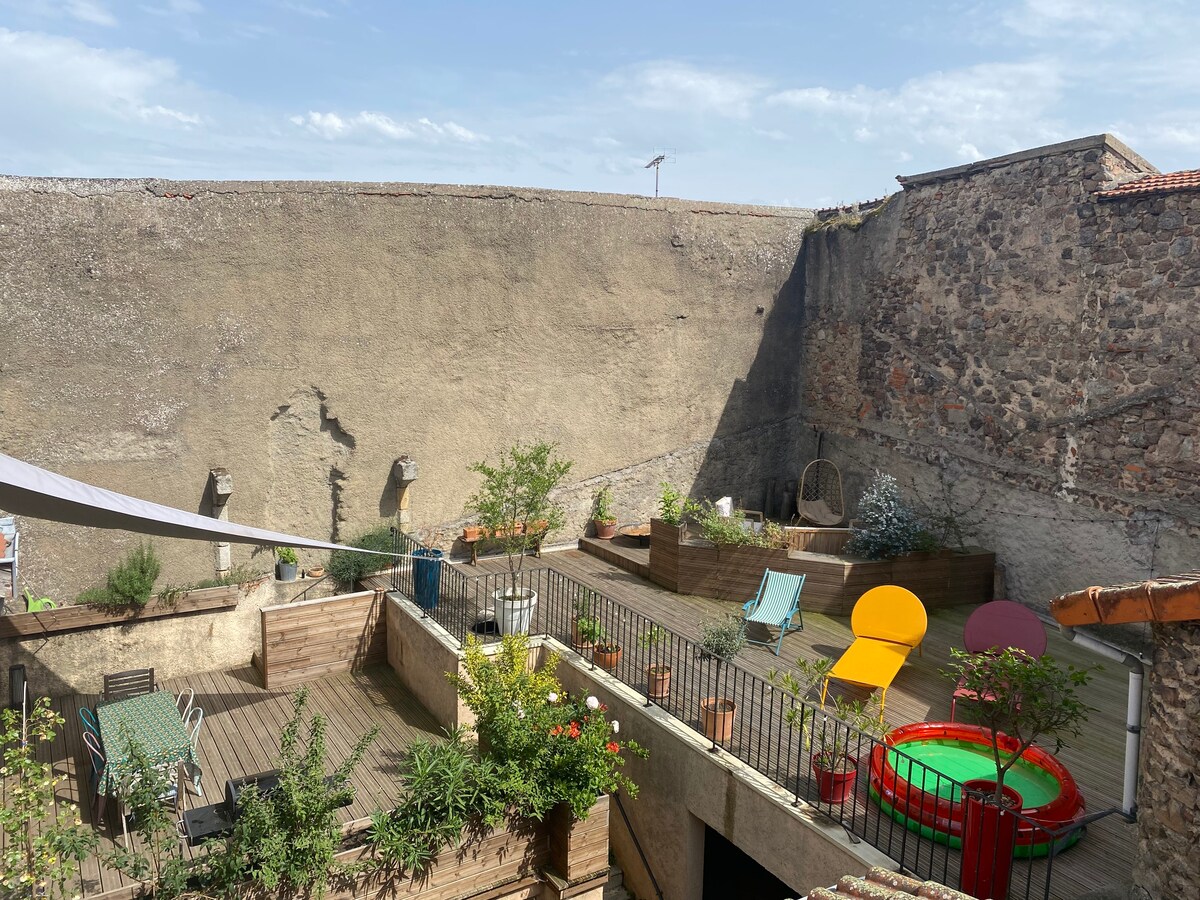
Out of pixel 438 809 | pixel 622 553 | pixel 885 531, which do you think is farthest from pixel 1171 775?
pixel 622 553

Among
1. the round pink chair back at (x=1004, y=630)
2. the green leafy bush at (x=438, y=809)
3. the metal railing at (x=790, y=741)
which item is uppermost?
the round pink chair back at (x=1004, y=630)

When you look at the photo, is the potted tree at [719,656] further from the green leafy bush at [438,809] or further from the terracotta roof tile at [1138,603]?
the terracotta roof tile at [1138,603]

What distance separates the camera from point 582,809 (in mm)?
5688

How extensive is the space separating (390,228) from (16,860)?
295 inches

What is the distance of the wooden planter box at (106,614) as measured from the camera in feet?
25.8

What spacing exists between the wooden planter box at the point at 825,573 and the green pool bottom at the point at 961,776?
3.32 meters

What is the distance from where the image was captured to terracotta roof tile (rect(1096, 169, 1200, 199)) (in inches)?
304

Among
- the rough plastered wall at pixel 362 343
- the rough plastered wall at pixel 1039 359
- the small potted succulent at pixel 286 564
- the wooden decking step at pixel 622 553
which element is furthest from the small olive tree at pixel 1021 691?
the small potted succulent at pixel 286 564

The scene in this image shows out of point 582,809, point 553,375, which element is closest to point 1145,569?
point 582,809

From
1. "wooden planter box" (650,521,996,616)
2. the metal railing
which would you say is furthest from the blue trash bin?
"wooden planter box" (650,521,996,616)

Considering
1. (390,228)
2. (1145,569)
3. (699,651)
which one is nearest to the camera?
(699,651)

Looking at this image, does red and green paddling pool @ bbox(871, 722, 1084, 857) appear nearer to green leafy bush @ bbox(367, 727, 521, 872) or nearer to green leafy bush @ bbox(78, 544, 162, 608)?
green leafy bush @ bbox(367, 727, 521, 872)

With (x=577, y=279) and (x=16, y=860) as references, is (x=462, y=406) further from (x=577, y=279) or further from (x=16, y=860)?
(x=16, y=860)

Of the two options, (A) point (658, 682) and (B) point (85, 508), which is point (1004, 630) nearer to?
(A) point (658, 682)
